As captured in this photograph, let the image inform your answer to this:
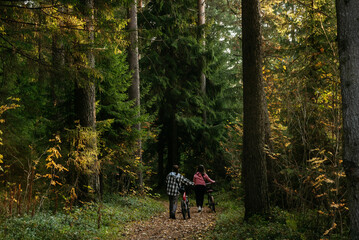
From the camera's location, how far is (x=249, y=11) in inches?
333

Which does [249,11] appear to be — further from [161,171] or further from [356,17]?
[161,171]

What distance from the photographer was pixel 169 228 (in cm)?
946

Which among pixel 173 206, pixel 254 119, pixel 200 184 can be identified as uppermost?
pixel 254 119

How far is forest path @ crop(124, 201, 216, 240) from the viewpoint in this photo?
325 inches

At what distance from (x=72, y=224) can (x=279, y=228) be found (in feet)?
16.6

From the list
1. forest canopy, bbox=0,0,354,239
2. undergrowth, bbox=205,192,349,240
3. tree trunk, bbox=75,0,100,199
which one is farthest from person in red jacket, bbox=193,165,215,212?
tree trunk, bbox=75,0,100,199

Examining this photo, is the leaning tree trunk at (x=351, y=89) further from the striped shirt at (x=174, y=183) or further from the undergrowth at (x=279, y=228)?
the striped shirt at (x=174, y=183)

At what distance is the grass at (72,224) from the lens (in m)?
6.25

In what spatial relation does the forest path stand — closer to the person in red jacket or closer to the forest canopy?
the person in red jacket

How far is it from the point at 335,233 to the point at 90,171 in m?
6.82

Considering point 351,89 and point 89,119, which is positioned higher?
point 351,89

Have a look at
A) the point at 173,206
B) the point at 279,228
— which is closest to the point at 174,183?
the point at 173,206

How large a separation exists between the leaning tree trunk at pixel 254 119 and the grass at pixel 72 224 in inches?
151

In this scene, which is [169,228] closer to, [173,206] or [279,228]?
[173,206]
